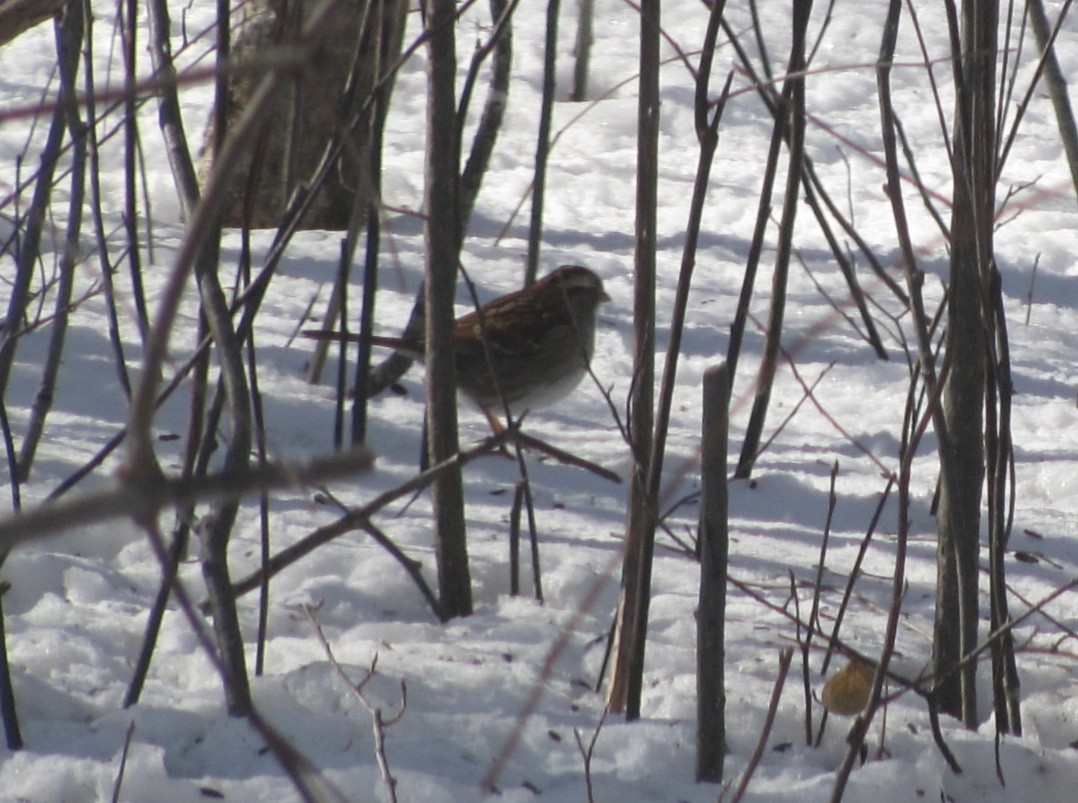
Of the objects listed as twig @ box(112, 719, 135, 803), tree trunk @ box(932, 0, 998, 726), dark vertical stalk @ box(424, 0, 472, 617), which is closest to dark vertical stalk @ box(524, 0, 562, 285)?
dark vertical stalk @ box(424, 0, 472, 617)

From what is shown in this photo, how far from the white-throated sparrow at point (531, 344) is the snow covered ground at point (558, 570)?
15cm

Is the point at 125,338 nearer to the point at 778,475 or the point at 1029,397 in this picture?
the point at 778,475

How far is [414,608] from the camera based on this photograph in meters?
2.97

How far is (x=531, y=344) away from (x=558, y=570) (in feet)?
Result: 5.73

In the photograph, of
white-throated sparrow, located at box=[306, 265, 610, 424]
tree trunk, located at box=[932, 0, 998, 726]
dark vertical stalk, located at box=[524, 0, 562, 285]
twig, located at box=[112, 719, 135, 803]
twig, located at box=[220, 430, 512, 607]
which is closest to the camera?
twig, located at box=[220, 430, 512, 607]

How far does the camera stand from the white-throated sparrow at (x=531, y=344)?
4.61 metres

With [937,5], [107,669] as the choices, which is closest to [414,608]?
[107,669]

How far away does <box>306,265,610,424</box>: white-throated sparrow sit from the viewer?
15.1ft

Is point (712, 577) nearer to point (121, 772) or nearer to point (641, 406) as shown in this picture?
point (641, 406)

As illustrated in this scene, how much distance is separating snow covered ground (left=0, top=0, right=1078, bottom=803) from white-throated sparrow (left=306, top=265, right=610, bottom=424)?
15cm

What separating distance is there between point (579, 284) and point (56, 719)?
2.98 metres

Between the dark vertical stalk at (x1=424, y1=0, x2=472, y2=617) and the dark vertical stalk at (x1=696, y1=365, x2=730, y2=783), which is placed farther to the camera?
the dark vertical stalk at (x1=424, y1=0, x2=472, y2=617)

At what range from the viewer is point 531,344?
480cm

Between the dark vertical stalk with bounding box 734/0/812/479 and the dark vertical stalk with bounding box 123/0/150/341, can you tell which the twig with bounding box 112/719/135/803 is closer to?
the dark vertical stalk with bounding box 123/0/150/341
